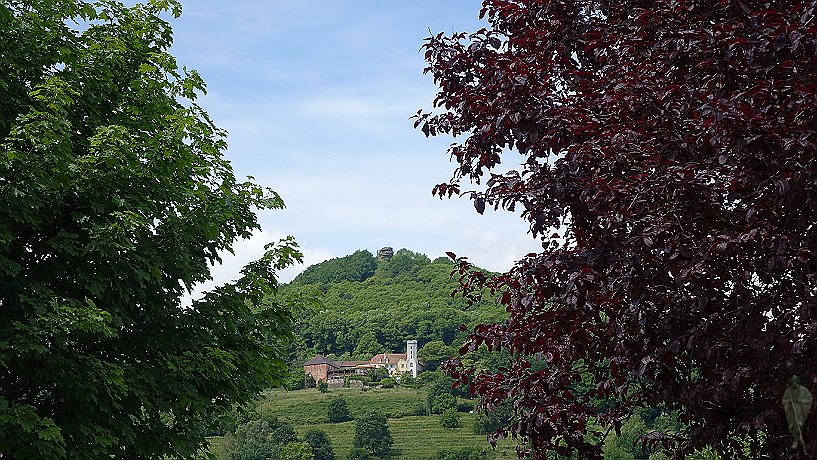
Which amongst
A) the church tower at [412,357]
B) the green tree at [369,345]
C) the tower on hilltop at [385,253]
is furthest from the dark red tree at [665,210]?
the tower on hilltop at [385,253]

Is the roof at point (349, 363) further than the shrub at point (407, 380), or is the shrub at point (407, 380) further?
the roof at point (349, 363)

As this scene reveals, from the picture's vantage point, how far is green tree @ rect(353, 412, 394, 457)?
292 feet

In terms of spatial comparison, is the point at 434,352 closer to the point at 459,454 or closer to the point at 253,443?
the point at 253,443

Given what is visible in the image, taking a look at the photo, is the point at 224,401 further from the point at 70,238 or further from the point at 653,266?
the point at 653,266

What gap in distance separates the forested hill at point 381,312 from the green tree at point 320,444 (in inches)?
783

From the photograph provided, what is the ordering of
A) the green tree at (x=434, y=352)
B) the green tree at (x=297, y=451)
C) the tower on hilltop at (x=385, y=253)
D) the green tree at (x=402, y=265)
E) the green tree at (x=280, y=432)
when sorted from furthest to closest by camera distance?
the tower on hilltop at (x=385, y=253) → the green tree at (x=402, y=265) → the green tree at (x=434, y=352) → the green tree at (x=280, y=432) → the green tree at (x=297, y=451)

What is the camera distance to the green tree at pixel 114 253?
7.82 m

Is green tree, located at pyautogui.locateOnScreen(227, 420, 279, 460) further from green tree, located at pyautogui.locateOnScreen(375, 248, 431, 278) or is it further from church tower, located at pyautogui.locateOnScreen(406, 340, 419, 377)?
green tree, located at pyautogui.locateOnScreen(375, 248, 431, 278)

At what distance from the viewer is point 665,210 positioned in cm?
434

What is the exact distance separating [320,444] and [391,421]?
44.2 feet

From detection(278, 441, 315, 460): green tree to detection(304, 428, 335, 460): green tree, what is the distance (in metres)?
1.13

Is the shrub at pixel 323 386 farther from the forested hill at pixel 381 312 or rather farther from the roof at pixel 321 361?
the forested hill at pixel 381 312

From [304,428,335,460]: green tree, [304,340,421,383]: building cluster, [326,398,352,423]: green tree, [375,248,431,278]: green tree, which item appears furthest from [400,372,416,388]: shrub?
[375,248,431,278]: green tree

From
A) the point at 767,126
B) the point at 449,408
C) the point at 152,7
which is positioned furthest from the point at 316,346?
the point at 767,126
